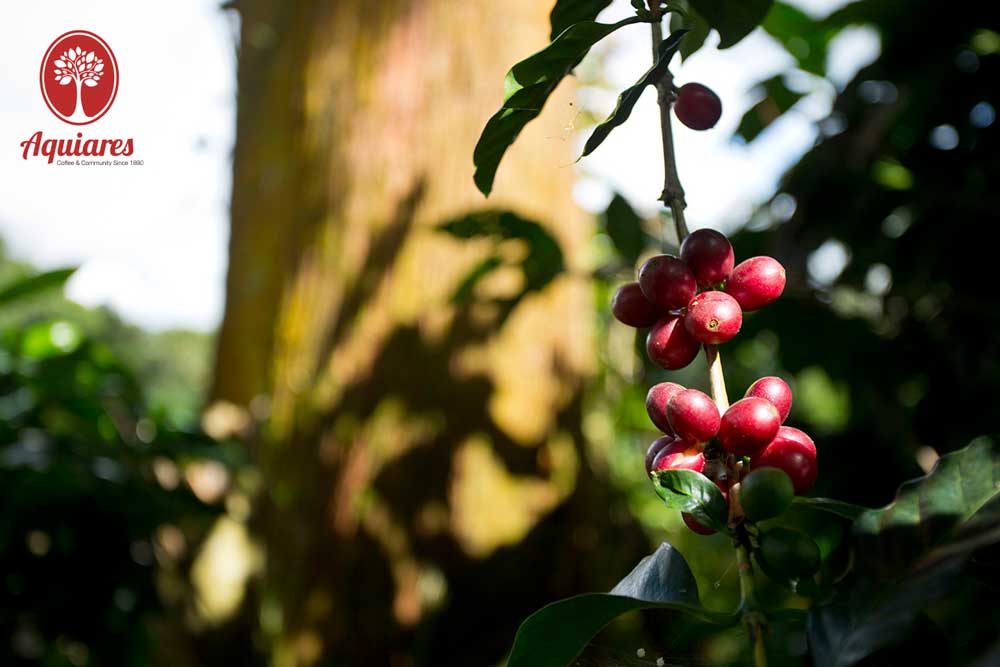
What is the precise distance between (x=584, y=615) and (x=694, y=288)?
173mm

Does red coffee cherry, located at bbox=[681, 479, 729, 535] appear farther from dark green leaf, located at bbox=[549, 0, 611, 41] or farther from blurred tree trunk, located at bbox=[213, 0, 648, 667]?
blurred tree trunk, located at bbox=[213, 0, 648, 667]

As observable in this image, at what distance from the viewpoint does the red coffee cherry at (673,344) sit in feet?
1.36

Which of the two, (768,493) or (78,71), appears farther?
(78,71)

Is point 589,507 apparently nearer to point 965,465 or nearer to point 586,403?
point 586,403

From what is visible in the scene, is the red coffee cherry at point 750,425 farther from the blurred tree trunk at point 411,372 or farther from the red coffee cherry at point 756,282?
the blurred tree trunk at point 411,372

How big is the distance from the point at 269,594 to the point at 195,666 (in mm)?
241

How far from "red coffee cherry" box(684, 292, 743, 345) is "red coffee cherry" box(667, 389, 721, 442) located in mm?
32

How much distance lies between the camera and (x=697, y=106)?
1.57ft

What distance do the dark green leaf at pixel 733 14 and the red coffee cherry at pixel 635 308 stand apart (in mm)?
185

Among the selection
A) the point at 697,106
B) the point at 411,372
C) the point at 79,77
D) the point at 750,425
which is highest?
the point at 79,77

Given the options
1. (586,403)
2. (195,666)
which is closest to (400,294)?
(586,403)

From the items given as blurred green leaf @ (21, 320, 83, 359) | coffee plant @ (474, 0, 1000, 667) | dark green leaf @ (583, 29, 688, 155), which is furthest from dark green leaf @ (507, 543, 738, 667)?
blurred green leaf @ (21, 320, 83, 359)

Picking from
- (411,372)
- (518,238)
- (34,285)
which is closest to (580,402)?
(411,372)

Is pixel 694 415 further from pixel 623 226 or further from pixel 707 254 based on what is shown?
pixel 623 226
